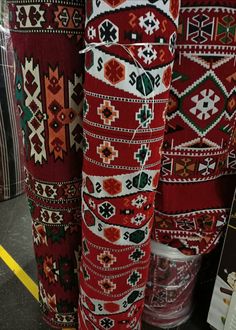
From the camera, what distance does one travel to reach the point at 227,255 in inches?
41.4

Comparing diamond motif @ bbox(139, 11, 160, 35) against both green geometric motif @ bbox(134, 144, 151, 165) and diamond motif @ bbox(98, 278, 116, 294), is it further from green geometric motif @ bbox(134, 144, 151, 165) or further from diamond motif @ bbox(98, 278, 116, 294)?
diamond motif @ bbox(98, 278, 116, 294)

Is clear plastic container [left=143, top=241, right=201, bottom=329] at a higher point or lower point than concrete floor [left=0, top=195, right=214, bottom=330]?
higher

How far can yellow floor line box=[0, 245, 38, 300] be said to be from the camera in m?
1.40

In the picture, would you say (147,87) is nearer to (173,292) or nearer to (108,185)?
(108,185)

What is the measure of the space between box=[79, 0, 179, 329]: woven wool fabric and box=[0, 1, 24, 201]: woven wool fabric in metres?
1.15

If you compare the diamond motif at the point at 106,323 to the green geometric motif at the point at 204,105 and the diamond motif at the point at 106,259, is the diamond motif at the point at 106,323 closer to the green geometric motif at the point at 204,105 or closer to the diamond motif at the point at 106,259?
the diamond motif at the point at 106,259

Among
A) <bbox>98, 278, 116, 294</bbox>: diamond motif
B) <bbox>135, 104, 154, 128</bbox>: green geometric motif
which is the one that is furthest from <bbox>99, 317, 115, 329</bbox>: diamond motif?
<bbox>135, 104, 154, 128</bbox>: green geometric motif

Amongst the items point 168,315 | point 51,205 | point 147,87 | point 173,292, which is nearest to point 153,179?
point 147,87

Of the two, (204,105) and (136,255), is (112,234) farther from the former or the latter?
(204,105)

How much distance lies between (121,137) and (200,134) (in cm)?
30

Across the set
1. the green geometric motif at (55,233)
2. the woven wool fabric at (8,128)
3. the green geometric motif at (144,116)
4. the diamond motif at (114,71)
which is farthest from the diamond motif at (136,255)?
the woven wool fabric at (8,128)

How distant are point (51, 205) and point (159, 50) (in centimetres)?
58

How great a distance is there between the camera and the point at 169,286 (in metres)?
1.18

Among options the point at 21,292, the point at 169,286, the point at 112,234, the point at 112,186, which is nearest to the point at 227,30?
the point at 112,186
